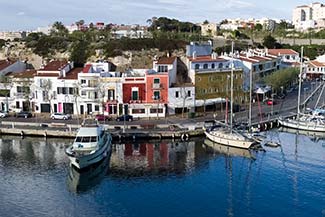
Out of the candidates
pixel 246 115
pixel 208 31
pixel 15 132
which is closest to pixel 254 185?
pixel 246 115

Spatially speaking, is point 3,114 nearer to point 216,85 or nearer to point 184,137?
point 184,137

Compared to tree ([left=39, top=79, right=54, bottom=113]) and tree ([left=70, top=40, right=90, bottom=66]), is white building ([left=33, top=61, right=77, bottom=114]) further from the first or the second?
tree ([left=70, top=40, right=90, bottom=66])

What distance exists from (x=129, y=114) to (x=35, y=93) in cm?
858

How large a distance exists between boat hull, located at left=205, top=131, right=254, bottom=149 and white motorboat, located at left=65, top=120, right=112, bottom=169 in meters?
7.46

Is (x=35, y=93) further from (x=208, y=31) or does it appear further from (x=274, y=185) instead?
(x=208, y=31)

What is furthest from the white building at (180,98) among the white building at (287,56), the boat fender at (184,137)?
the white building at (287,56)

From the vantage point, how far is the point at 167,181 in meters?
25.1

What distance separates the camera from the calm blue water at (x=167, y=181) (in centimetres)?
2143

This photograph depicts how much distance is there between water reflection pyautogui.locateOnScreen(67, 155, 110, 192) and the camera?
24.4 metres

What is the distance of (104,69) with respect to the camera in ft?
141

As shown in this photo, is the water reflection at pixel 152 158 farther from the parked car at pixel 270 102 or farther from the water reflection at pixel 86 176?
the parked car at pixel 270 102

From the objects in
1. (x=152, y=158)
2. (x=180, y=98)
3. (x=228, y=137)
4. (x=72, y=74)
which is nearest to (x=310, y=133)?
(x=228, y=137)

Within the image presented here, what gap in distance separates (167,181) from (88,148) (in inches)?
212

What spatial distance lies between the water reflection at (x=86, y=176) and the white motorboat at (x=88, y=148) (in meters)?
0.29
